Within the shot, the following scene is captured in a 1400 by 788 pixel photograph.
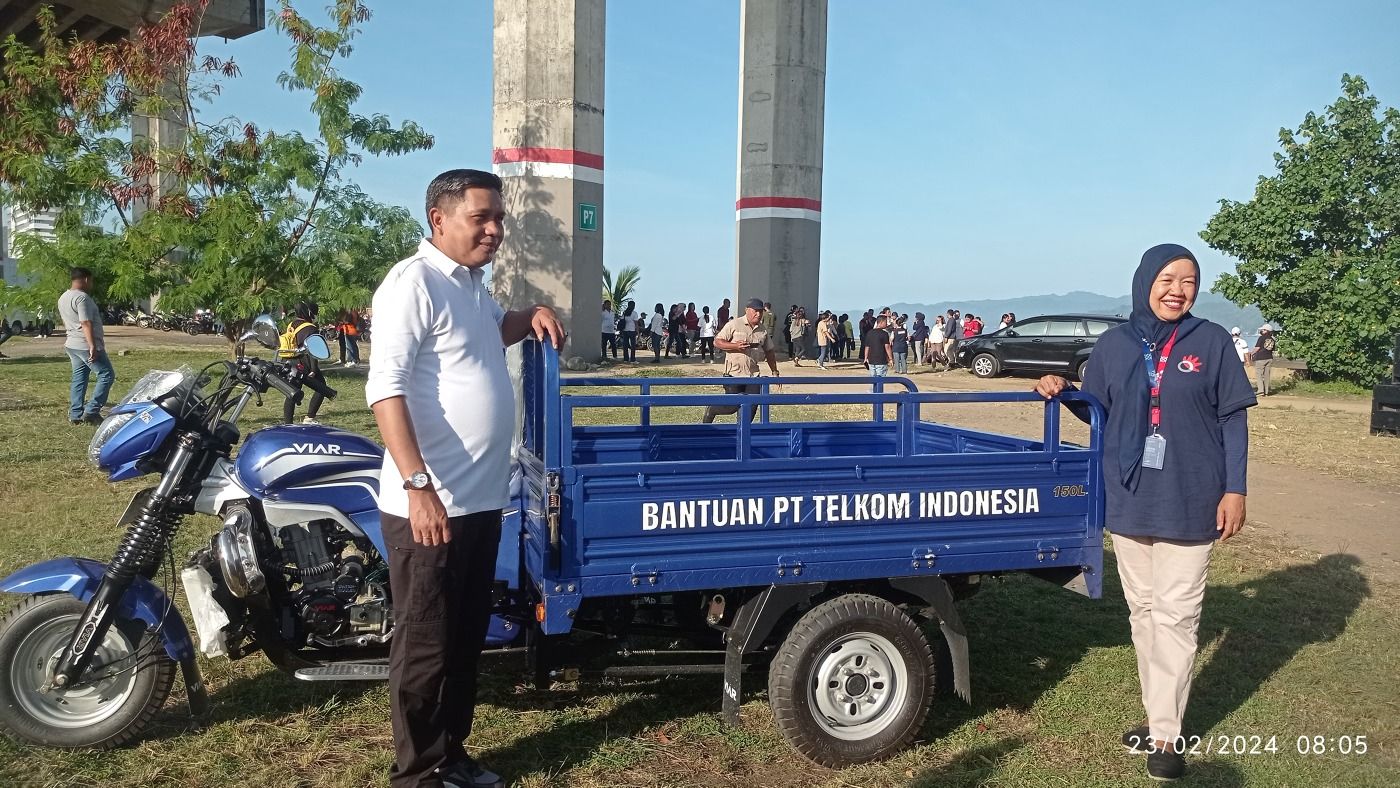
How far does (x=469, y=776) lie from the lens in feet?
9.71

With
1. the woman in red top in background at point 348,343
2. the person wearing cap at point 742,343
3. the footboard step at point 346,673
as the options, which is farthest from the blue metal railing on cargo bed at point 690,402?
the woman in red top in background at point 348,343

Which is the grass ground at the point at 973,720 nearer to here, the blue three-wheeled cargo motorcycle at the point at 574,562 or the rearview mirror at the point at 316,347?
the blue three-wheeled cargo motorcycle at the point at 574,562

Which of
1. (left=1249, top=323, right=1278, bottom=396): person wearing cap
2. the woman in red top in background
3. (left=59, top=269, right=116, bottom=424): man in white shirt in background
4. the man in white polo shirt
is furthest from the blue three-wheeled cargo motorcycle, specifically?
the woman in red top in background

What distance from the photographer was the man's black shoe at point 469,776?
114 inches

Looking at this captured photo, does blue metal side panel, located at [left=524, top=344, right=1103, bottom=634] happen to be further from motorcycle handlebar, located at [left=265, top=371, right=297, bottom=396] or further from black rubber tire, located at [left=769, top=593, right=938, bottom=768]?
motorcycle handlebar, located at [left=265, top=371, right=297, bottom=396]

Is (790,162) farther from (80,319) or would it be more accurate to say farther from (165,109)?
(80,319)

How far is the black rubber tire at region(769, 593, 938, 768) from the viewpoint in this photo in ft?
10.8

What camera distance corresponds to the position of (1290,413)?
49.2ft

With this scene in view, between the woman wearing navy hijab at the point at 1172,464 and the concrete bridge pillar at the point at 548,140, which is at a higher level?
the concrete bridge pillar at the point at 548,140

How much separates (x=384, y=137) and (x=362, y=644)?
1432 cm

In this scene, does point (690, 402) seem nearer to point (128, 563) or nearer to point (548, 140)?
point (128, 563)

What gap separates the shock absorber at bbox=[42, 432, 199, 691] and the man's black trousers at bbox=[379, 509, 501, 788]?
0.99 m

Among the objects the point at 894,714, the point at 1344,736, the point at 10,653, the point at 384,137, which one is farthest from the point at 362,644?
the point at 384,137

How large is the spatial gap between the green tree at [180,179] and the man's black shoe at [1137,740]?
554 inches
